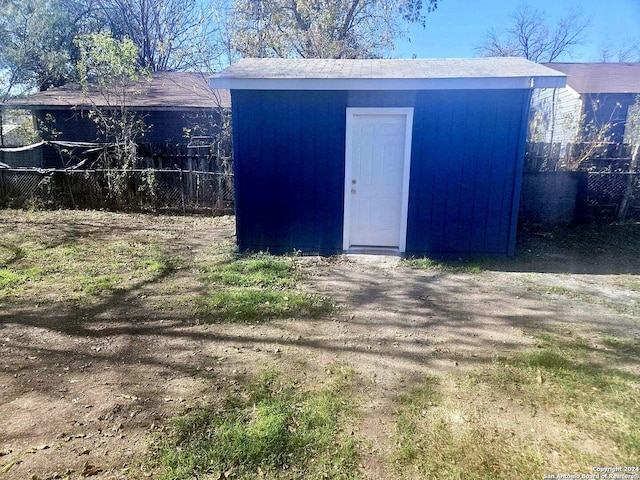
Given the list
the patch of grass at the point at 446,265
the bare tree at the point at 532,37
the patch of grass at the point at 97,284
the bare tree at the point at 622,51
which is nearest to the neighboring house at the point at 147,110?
the patch of grass at the point at 97,284

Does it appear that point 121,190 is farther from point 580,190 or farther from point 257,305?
point 580,190

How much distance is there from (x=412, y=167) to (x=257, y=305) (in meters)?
3.02

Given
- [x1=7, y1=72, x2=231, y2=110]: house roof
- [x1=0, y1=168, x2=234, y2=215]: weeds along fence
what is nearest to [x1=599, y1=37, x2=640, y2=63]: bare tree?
[x1=7, y1=72, x2=231, y2=110]: house roof

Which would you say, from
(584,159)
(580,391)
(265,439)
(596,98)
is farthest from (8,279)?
(596,98)

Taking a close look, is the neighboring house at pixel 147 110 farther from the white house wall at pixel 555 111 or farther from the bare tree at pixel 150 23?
the white house wall at pixel 555 111

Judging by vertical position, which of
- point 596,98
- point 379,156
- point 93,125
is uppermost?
point 596,98

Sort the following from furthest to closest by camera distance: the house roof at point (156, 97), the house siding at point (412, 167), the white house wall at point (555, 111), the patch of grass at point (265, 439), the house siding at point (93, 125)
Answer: the white house wall at point (555, 111) < the house siding at point (93, 125) < the house roof at point (156, 97) < the house siding at point (412, 167) < the patch of grass at point (265, 439)

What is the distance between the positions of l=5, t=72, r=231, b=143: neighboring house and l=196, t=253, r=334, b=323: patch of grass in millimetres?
6832

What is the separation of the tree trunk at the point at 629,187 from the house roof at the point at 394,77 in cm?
351

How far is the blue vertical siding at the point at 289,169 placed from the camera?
18.5 feet

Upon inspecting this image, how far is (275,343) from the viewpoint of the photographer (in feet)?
10.8

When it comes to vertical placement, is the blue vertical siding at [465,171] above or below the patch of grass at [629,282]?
above

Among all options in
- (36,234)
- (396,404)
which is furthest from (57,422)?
(36,234)

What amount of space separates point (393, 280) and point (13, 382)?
3.72 meters
